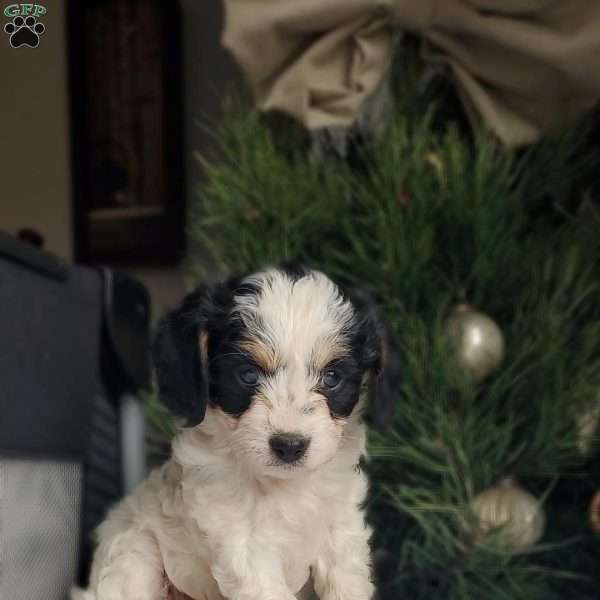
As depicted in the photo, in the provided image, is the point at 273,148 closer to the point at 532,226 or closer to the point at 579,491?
the point at 532,226

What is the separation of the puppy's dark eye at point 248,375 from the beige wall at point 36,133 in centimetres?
46

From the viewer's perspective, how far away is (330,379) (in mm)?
669

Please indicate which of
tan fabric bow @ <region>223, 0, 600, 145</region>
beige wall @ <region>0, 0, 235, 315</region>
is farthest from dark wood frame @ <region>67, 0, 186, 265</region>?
tan fabric bow @ <region>223, 0, 600, 145</region>

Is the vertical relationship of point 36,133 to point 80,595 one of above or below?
above

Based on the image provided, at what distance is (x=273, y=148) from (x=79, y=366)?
1.62ft

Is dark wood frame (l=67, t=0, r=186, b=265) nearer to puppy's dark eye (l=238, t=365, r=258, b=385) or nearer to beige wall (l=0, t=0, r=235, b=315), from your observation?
beige wall (l=0, t=0, r=235, b=315)

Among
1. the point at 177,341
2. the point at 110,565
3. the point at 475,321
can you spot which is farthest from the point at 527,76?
the point at 110,565

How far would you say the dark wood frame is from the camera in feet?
4.06

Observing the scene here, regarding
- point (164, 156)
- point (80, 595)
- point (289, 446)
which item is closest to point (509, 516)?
point (289, 446)

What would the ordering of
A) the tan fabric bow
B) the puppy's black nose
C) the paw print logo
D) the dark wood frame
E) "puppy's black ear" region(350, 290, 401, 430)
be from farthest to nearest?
the dark wood frame
the tan fabric bow
the paw print logo
"puppy's black ear" region(350, 290, 401, 430)
the puppy's black nose

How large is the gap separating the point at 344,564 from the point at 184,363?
291 mm

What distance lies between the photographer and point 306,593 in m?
0.76

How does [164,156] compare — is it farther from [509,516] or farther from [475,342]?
[509,516]

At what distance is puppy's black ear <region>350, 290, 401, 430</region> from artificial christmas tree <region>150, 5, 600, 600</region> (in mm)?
166
